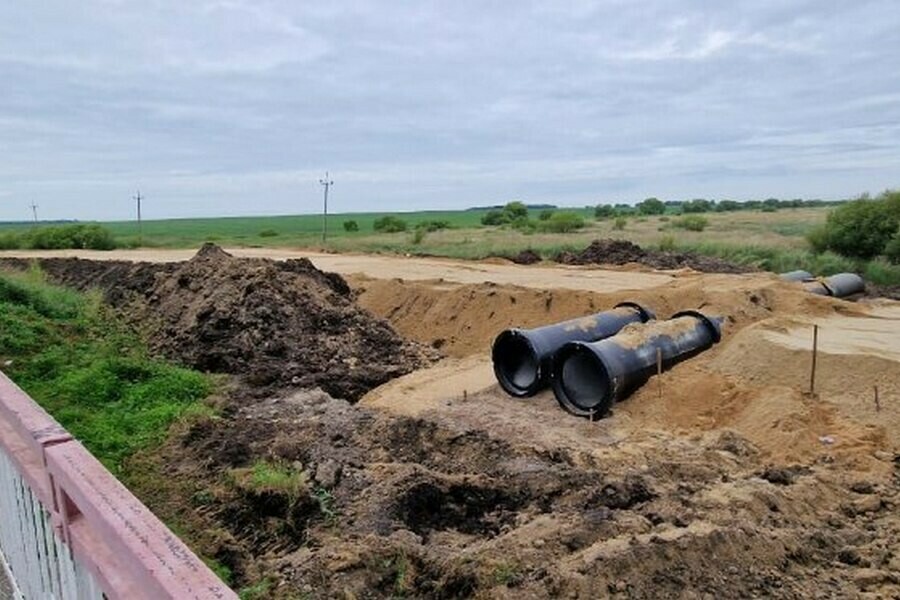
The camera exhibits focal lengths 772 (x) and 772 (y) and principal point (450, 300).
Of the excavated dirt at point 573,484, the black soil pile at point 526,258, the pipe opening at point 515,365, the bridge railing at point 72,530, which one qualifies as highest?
the bridge railing at point 72,530

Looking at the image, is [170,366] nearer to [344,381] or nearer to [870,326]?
[344,381]

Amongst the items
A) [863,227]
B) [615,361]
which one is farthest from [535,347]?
[863,227]

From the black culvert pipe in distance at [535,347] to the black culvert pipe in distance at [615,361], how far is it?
337 mm

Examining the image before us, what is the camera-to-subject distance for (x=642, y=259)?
90.7 ft

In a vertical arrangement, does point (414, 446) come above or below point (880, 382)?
below

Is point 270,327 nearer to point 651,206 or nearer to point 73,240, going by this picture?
point 73,240

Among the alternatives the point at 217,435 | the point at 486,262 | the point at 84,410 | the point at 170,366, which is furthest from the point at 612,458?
the point at 486,262

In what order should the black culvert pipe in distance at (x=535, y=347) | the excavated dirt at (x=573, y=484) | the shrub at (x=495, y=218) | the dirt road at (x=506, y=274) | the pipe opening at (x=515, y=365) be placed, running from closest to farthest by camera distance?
the excavated dirt at (x=573, y=484) → the black culvert pipe in distance at (x=535, y=347) → the pipe opening at (x=515, y=365) → the dirt road at (x=506, y=274) → the shrub at (x=495, y=218)

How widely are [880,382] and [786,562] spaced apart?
484cm

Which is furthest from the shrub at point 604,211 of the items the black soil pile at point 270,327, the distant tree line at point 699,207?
the black soil pile at point 270,327

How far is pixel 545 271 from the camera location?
24.1m

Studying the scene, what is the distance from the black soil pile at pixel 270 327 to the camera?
12812 millimetres

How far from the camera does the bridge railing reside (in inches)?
77.2

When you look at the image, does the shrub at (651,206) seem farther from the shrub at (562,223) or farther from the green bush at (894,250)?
the green bush at (894,250)
